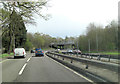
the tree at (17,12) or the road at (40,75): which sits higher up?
the tree at (17,12)

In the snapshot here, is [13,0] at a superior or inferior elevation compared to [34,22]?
superior

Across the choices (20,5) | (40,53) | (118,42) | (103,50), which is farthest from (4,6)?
(103,50)

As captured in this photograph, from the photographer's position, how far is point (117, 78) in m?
7.18

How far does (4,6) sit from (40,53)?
12098 mm

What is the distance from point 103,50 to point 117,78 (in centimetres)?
3458

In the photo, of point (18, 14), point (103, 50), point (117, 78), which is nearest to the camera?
point (117, 78)

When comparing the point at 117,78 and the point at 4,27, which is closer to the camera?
the point at 117,78

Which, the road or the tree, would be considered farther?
the tree

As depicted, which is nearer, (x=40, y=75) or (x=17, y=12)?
(x=40, y=75)

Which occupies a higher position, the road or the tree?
the tree

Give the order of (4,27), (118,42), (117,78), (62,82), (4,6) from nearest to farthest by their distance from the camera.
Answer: (117,78), (62,82), (118,42), (4,6), (4,27)

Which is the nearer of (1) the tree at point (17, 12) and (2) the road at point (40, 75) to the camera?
(2) the road at point (40, 75)

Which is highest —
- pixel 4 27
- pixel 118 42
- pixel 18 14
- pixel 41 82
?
pixel 18 14

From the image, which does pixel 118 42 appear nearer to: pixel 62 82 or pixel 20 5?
pixel 20 5
